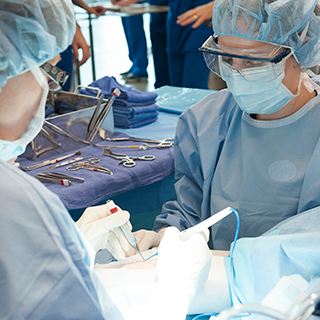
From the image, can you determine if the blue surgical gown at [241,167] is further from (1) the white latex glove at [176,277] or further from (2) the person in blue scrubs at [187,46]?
(2) the person in blue scrubs at [187,46]

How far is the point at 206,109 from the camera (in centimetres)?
163

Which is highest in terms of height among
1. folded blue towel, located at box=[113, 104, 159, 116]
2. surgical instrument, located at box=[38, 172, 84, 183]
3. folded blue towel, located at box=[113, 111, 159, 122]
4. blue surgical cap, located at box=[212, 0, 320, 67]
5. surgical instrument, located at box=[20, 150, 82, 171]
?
blue surgical cap, located at box=[212, 0, 320, 67]

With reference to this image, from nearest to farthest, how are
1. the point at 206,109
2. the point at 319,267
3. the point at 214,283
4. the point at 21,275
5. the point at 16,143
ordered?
the point at 21,275 → the point at 16,143 → the point at 319,267 → the point at 214,283 → the point at 206,109

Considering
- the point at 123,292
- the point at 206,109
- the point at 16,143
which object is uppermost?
the point at 16,143

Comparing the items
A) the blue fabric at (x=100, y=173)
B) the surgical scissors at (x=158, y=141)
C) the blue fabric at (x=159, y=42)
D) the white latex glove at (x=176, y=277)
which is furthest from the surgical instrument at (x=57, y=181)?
the blue fabric at (x=159, y=42)

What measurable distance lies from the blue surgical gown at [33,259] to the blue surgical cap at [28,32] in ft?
0.76

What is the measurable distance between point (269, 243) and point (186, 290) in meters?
0.27

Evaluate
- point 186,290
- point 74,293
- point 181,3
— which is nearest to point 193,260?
point 186,290

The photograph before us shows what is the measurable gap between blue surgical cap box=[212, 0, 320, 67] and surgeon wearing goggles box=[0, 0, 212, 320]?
67 centimetres

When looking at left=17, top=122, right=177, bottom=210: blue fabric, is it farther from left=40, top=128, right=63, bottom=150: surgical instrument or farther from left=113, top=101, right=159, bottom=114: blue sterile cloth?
left=113, top=101, right=159, bottom=114: blue sterile cloth

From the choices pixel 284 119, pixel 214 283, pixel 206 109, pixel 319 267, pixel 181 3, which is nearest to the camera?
pixel 319 267

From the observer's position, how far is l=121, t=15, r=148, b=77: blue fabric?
5.99 meters

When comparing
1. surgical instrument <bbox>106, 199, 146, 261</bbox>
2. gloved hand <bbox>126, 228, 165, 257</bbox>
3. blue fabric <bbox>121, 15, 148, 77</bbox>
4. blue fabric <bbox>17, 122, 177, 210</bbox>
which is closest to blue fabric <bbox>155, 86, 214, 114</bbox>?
blue fabric <bbox>17, 122, 177, 210</bbox>

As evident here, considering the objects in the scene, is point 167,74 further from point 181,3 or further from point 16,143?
point 16,143
